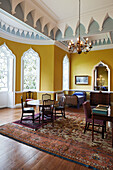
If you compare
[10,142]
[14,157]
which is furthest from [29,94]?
[14,157]

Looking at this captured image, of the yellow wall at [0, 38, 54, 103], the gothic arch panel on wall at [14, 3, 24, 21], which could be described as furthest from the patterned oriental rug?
the gothic arch panel on wall at [14, 3, 24, 21]

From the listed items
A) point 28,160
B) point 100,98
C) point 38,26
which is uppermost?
point 38,26

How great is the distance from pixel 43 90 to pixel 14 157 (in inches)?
204

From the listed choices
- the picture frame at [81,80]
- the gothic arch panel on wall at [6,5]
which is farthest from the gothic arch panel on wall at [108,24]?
the picture frame at [81,80]

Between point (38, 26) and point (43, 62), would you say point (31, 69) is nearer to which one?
point (43, 62)

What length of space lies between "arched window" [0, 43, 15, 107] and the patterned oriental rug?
3.20 m

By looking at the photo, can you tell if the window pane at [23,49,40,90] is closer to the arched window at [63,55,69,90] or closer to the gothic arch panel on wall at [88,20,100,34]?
the arched window at [63,55,69,90]

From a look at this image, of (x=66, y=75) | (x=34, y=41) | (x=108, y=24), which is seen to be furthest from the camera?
(x=66, y=75)

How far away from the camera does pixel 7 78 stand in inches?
274

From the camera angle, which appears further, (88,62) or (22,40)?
(88,62)

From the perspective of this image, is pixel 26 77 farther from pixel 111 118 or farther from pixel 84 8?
pixel 111 118

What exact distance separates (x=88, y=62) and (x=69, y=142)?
23.2ft

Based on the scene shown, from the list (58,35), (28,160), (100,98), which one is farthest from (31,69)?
(28,160)

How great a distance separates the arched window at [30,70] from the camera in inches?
291
